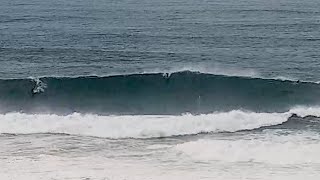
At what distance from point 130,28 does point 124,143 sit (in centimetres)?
1828

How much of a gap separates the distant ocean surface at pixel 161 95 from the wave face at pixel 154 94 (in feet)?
0.16

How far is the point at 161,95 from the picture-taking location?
93.6 feet

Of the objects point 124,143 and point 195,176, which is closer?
point 195,176

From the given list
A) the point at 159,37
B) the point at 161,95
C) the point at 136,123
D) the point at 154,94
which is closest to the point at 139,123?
the point at 136,123

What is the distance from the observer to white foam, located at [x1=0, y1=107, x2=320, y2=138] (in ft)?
77.2

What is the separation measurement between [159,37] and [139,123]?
42.8 feet

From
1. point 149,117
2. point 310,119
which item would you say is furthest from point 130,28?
point 310,119

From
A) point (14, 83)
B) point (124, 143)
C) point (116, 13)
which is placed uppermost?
point (116, 13)

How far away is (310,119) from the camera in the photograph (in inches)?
963

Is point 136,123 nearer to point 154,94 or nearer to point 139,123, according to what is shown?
point 139,123

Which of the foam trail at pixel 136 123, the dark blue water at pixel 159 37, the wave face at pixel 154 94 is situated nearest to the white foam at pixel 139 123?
the foam trail at pixel 136 123


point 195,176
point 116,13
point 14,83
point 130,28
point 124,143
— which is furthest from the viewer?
point 116,13

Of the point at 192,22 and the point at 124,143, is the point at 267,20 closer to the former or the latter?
the point at 192,22

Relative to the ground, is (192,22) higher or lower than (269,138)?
higher
